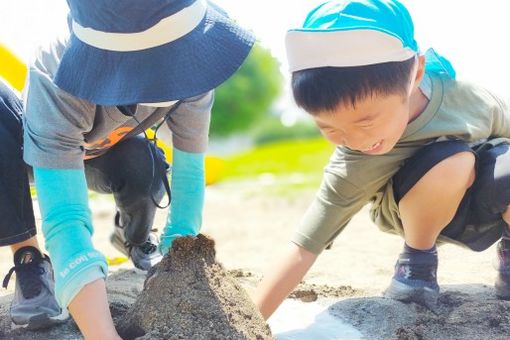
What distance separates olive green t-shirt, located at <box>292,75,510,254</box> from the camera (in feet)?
6.07

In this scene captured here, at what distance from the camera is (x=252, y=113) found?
1208cm

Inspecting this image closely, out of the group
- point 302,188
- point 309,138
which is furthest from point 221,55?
point 309,138

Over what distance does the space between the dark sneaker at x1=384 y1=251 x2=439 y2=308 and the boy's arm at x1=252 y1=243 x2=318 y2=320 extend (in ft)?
0.75

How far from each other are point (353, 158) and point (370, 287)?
43cm

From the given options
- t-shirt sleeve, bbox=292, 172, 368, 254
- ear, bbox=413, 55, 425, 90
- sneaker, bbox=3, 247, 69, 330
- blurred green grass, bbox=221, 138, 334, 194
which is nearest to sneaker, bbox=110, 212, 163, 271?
sneaker, bbox=3, 247, 69, 330

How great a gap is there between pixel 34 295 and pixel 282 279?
0.60 m

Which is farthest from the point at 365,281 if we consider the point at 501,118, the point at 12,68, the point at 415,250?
the point at 12,68

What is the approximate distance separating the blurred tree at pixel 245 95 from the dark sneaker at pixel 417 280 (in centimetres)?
994

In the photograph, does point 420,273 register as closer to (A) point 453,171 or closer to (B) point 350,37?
(A) point 453,171

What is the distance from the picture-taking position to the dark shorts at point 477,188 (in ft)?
6.01

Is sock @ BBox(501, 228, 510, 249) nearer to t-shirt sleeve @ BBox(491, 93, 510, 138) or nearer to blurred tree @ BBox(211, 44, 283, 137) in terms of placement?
t-shirt sleeve @ BBox(491, 93, 510, 138)

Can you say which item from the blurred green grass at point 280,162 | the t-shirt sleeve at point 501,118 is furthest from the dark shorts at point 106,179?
the blurred green grass at point 280,162

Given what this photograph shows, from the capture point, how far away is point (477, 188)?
6.22 feet

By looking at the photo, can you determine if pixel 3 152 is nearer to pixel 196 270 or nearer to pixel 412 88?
pixel 196 270
